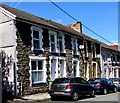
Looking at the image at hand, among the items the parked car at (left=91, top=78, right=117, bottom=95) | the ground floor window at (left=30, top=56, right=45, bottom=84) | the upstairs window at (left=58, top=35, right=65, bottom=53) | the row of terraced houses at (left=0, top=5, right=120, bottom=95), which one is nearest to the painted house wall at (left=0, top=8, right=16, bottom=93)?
the row of terraced houses at (left=0, top=5, right=120, bottom=95)

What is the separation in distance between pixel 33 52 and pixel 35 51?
0.28 meters

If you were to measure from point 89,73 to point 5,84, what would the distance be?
553 inches

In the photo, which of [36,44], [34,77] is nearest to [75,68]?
[36,44]

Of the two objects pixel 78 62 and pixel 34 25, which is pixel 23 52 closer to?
pixel 34 25

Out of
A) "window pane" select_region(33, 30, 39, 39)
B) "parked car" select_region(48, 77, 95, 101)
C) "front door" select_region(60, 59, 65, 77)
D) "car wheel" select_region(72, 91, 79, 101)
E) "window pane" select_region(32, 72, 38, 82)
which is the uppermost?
"window pane" select_region(33, 30, 39, 39)

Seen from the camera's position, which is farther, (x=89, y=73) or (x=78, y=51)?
(x=89, y=73)

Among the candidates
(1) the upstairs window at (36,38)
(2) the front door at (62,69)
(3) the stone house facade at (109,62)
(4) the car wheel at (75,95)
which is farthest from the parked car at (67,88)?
(3) the stone house facade at (109,62)

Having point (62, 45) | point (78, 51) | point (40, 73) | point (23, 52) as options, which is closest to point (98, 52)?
point (78, 51)

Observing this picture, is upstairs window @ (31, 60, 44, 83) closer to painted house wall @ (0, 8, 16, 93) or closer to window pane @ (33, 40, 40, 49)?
window pane @ (33, 40, 40, 49)

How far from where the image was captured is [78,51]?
29156 mm

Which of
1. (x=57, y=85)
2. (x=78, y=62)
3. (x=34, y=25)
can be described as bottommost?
(x=57, y=85)

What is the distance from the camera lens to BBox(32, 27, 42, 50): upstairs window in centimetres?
2197

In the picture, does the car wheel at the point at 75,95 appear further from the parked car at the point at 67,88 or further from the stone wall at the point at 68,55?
the stone wall at the point at 68,55

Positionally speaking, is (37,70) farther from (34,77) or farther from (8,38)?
(8,38)
